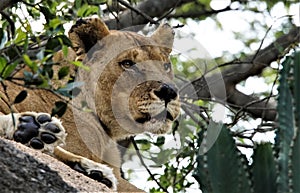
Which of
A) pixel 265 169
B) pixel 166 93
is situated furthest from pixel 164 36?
pixel 265 169

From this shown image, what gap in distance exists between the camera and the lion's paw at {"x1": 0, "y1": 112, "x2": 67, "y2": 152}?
4094 millimetres

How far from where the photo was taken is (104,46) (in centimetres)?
541

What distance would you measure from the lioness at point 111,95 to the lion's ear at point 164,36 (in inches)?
2.4

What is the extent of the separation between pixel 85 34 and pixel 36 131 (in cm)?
118

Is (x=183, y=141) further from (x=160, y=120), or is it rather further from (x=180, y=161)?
(x=160, y=120)

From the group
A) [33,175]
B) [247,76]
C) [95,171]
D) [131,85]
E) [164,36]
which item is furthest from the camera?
[247,76]

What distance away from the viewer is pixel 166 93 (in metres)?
5.14

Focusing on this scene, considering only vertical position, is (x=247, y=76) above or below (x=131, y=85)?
above

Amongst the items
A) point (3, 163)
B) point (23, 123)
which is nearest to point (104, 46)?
point (23, 123)

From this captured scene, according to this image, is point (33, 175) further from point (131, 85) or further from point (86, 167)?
point (131, 85)

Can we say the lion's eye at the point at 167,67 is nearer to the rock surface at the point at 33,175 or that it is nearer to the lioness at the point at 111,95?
the lioness at the point at 111,95

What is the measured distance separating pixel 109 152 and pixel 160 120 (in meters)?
0.41

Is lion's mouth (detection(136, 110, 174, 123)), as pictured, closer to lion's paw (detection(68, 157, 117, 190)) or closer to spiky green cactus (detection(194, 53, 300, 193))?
lion's paw (detection(68, 157, 117, 190))

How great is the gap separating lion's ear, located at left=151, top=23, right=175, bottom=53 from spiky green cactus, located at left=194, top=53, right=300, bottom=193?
11.1 feet
